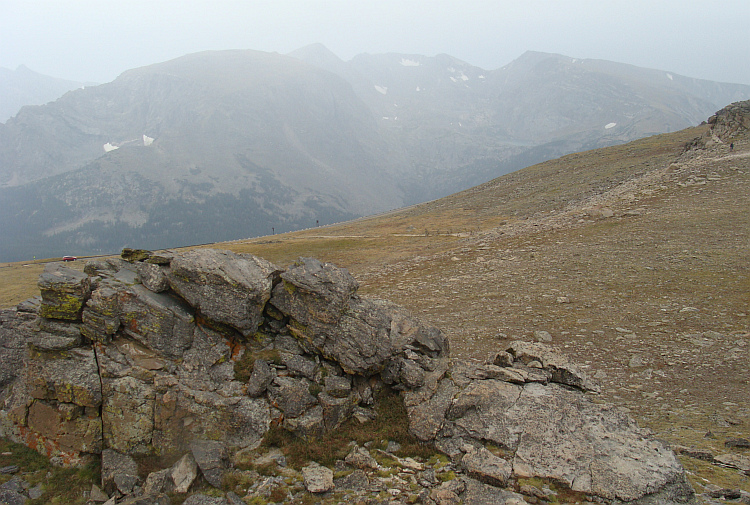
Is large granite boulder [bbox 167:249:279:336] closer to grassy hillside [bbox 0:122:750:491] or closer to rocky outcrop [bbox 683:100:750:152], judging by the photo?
grassy hillside [bbox 0:122:750:491]

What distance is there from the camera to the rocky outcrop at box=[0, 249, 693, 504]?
13.2 meters

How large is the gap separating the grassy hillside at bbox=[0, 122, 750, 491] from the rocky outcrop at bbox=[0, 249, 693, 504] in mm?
3697

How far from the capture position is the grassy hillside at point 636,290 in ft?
57.9

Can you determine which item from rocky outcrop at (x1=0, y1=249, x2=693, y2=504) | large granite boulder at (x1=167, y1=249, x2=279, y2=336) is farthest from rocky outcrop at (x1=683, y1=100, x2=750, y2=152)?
large granite boulder at (x1=167, y1=249, x2=279, y2=336)

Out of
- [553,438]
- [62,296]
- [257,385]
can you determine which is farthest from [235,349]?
[553,438]

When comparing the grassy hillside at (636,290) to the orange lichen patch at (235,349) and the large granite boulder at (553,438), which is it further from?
the orange lichen patch at (235,349)

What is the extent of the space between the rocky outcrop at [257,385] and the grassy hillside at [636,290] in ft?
12.1

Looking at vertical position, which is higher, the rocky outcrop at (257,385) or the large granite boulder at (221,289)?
the large granite boulder at (221,289)

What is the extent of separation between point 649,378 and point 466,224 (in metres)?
69.3

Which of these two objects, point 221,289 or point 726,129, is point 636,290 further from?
point 726,129

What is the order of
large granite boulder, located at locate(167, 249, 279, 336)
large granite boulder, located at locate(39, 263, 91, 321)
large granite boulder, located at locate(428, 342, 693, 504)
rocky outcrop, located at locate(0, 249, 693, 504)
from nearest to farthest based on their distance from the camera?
large granite boulder, located at locate(428, 342, 693, 504) < rocky outcrop, located at locate(0, 249, 693, 504) < large granite boulder, located at locate(39, 263, 91, 321) < large granite boulder, located at locate(167, 249, 279, 336)

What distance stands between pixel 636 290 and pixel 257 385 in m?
27.1

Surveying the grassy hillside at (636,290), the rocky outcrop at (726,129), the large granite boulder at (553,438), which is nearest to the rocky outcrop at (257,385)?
the large granite boulder at (553,438)

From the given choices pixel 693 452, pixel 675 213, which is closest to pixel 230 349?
pixel 693 452
